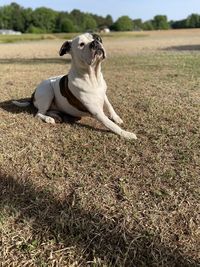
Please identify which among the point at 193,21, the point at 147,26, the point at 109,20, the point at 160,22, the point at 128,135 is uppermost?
the point at 109,20

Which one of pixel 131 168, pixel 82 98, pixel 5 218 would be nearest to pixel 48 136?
pixel 82 98

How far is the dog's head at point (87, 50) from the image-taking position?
11.5 ft

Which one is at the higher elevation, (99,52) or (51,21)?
(51,21)

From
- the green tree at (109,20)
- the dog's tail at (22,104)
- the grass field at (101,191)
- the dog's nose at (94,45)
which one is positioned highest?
the green tree at (109,20)

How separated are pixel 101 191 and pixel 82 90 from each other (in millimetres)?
1384

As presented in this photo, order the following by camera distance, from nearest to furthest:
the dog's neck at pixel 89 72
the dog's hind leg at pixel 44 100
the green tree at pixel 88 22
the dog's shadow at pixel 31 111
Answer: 1. the dog's neck at pixel 89 72
2. the dog's shadow at pixel 31 111
3. the dog's hind leg at pixel 44 100
4. the green tree at pixel 88 22

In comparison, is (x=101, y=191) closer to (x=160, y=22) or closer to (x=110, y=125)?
(x=110, y=125)

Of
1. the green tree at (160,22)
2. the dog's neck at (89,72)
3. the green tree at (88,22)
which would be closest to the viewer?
the dog's neck at (89,72)

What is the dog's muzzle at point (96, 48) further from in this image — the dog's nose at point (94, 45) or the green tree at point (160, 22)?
the green tree at point (160, 22)

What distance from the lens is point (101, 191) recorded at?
261cm

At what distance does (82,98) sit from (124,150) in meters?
0.78

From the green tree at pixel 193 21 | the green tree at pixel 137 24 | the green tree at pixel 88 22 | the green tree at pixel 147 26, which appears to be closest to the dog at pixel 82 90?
the green tree at pixel 88 22

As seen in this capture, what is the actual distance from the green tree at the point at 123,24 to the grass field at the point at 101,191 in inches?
3390

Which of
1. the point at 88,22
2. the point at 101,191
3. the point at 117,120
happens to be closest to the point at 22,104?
the point at 117,120
